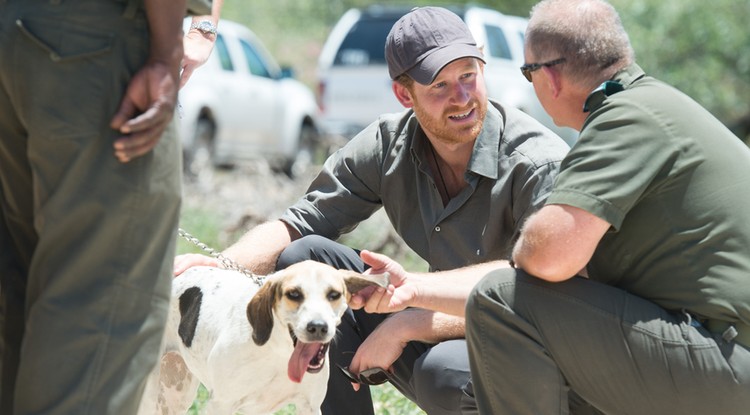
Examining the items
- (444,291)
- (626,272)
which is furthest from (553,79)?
(444,291)

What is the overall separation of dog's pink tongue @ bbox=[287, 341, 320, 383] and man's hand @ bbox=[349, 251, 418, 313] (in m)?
0.21

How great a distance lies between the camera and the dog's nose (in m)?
3.88

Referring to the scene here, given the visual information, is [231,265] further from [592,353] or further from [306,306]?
[592,353]

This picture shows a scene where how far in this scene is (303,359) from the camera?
406 centimetres

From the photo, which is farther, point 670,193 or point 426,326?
point 426,326

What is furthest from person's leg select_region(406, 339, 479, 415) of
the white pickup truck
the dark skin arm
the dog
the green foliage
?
the green foliage

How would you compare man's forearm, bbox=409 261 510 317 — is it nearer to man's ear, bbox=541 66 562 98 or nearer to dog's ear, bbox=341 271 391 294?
dog's ear, bbox=341 271 391 294

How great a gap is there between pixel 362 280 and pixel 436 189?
863mm

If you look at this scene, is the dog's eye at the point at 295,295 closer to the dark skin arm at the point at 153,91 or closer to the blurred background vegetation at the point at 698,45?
the dark skin arm at the point at 153,91

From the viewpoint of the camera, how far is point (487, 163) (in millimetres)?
4562

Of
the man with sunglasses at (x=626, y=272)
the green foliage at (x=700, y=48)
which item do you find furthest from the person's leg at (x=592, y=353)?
the green foliage at (x=700, y=48)

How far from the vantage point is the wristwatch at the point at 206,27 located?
432 cm

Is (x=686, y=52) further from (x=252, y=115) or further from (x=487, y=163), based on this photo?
(x=487, y=163)

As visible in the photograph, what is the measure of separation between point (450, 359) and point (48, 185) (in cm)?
188
